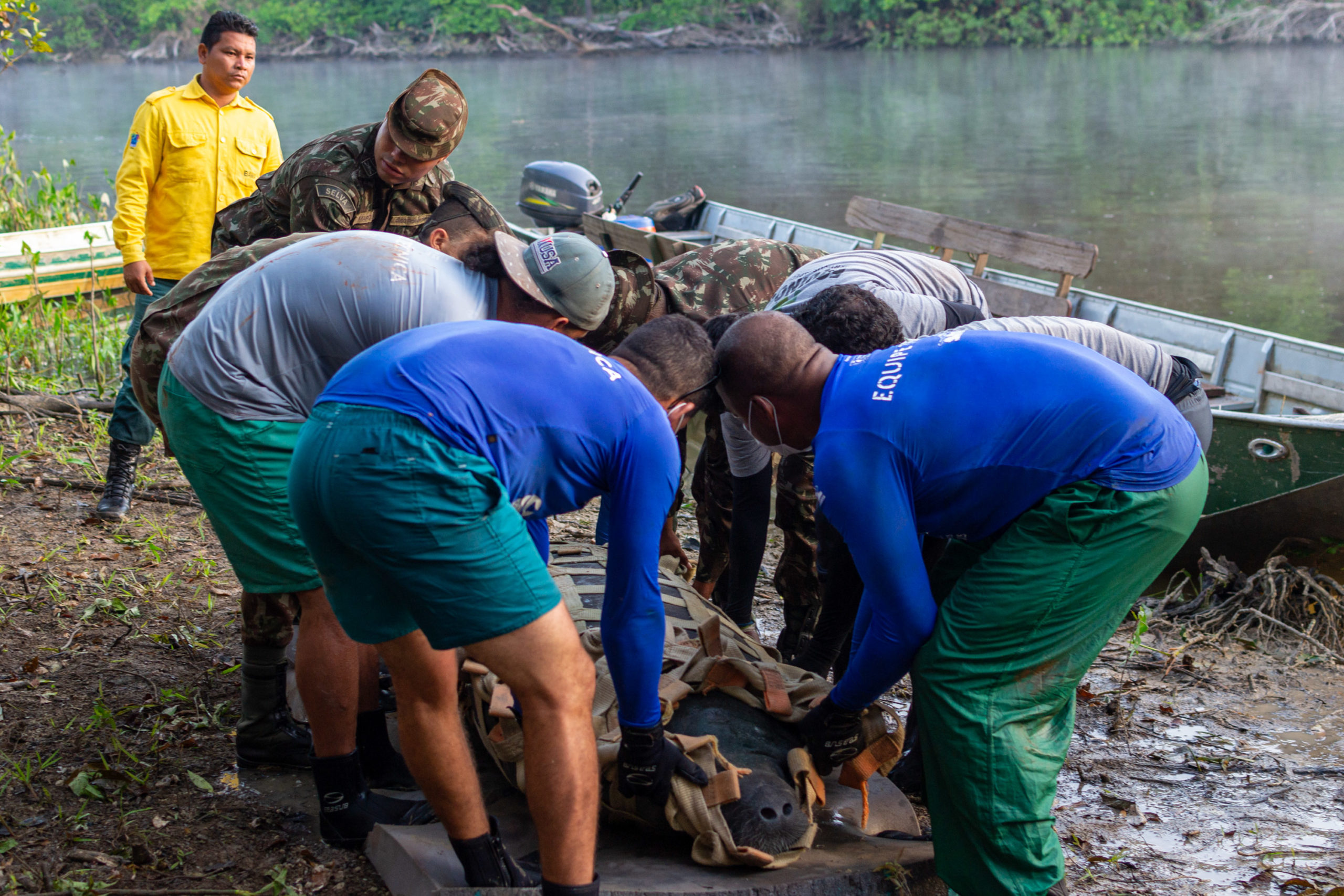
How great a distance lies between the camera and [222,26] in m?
5.43

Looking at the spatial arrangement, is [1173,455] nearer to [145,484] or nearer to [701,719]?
[701,719]

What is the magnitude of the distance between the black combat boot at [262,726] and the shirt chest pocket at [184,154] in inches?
123

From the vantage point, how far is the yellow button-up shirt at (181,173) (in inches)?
213

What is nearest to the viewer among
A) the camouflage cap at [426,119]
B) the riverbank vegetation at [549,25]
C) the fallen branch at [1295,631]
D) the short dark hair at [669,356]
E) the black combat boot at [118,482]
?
the short dark hair at [669,356]

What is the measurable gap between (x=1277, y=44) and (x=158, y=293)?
44.8 m

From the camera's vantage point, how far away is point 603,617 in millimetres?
2457

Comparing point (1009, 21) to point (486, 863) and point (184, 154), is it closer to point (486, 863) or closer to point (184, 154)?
point (184, 154)

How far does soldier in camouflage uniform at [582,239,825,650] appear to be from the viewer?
12.8ft

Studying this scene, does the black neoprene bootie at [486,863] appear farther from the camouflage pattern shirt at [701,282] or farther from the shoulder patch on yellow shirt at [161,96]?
the shoulder patch on yellow shirt at [161,96]

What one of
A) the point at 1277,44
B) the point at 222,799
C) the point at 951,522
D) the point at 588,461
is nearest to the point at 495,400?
the point at 588,461

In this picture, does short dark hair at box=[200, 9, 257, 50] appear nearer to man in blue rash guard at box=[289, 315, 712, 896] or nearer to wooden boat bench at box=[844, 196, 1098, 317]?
man in blue rash guard at box=[289, 315, 712, 896]

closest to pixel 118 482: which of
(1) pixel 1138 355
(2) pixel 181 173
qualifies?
(2) pixel 181 173

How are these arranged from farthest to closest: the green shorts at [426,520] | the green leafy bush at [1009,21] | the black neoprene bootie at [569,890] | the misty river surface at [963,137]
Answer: the green leafy bush at [1009,21]
the misty river surface at [963,137]
the black neoprene bootie at [569,890]
the green shorts at [426,520]

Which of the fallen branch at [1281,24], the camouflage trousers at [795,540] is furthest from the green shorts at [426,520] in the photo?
the fallen branch at [1281,24]
